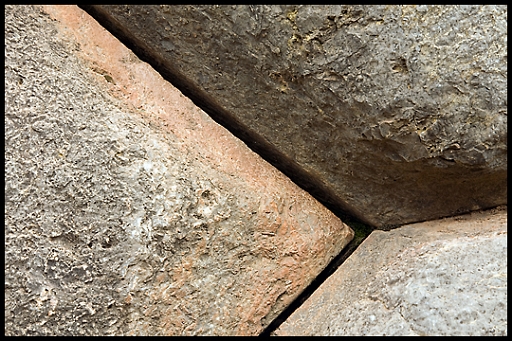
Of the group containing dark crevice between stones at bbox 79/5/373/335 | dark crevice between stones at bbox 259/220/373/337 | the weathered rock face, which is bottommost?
dark crevice between stones at bbox 259/220/373/337

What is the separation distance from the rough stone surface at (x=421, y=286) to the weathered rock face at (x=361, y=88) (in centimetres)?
7

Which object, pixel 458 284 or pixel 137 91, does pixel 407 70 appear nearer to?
pixel 458 284

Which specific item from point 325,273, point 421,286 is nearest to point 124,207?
point 325,273

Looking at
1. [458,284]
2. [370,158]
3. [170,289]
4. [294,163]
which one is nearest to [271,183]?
[294,163]

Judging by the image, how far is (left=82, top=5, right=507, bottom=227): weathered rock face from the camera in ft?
3.28

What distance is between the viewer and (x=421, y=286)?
1017 mm

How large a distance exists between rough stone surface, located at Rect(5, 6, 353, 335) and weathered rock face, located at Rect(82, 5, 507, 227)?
3.2 inches

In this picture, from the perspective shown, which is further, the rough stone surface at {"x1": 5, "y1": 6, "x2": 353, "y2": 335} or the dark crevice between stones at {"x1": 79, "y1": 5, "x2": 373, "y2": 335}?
the dark crevice between stones at {"x1": 79, "y1": 5, "x2": 373, "y2": 335}

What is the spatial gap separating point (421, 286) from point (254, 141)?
51cm

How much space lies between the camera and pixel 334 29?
3.35 feet

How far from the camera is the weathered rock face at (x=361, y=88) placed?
1000 mm

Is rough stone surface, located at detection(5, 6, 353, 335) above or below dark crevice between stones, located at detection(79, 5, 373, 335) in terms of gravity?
below

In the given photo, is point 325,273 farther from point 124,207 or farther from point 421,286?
point 124,207

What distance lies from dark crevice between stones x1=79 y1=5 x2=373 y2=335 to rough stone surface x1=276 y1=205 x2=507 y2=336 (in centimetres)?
3
